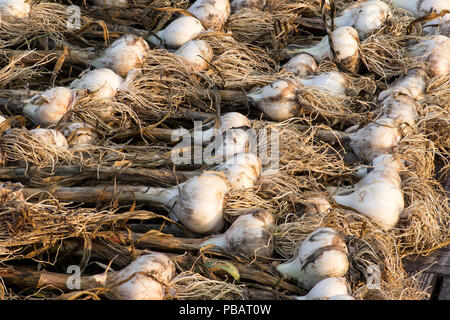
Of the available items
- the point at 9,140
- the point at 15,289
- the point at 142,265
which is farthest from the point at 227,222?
the point at 9,140

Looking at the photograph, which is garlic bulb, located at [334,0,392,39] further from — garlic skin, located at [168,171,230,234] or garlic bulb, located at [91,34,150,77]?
garlic skin, located at [168,171,230,234]

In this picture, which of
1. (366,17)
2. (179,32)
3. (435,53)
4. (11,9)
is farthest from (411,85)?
(11,9)

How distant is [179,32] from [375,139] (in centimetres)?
128

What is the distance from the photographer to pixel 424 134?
3.16 metres

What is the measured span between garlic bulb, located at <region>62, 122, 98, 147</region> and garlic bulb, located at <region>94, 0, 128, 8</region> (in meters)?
1.15

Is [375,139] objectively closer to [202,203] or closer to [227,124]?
[227,124]

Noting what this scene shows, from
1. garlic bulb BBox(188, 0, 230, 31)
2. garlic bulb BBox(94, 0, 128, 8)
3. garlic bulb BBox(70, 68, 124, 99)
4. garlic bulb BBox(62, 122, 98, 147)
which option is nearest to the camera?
garlic bulb BBox(62, 122, 98, 147)

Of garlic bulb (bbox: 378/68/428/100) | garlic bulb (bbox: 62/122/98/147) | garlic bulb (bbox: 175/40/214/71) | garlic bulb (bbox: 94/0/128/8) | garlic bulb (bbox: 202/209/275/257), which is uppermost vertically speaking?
garlic bulb (bbox: 94/0/128/8)

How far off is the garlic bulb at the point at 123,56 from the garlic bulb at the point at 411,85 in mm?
1311

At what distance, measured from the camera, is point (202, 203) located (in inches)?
97.7

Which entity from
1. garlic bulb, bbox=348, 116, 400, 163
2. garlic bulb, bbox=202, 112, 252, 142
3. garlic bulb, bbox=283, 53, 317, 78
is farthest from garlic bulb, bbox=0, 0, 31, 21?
garlic bulb, bbox=348, 116, 400, 163

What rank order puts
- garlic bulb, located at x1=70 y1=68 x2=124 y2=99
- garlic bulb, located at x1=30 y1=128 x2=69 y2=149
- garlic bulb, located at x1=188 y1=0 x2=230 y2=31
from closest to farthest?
garlic bulb, located at x1=30 y1=128 x2=69 y2=149
garlic bulb, located at x1=70 y1=68 x2=124 y2=99
garlic bulb, located at x1=188 y1=0 x2=230 y2=31

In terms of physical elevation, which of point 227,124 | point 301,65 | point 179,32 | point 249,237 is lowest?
point 249,237

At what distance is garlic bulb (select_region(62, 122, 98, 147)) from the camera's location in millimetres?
2926
